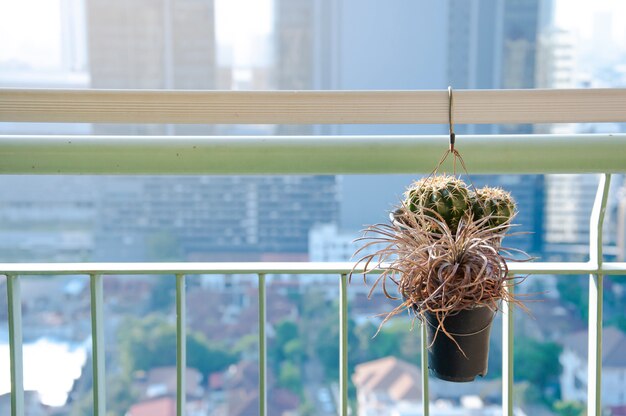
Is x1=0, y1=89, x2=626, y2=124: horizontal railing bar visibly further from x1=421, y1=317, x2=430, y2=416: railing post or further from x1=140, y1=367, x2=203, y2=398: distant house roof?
x1=140, y1=367, x2=203, y2=398: distant house roof

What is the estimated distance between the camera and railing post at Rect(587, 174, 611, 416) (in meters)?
1.34

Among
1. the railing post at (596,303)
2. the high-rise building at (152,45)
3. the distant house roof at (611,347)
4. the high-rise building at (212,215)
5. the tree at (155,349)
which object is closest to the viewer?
the railing post at (596,303)

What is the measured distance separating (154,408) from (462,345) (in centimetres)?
162

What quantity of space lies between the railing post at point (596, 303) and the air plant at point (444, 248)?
1.05 feet

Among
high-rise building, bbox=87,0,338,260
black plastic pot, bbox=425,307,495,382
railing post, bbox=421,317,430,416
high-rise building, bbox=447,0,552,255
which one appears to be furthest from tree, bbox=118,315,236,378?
high-rise building, bbox=447,0,552,255

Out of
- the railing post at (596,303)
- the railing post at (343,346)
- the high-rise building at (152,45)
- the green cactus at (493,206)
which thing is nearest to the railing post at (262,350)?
the railing post at (343,346)

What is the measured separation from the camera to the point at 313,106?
48.0 inches

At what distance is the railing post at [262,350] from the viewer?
4.51ft

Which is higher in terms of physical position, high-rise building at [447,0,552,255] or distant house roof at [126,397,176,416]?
high-rise building at [447,0,552,255]

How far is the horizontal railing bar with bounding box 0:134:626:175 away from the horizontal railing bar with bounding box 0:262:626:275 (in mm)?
212

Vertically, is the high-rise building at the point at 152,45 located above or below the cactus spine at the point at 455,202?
above

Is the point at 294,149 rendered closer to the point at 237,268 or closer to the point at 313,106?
the point at 313,106

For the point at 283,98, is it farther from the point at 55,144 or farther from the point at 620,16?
the point at 620,16

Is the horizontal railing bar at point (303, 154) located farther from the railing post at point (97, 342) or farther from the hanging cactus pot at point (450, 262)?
the railing post at point (97, 342)
